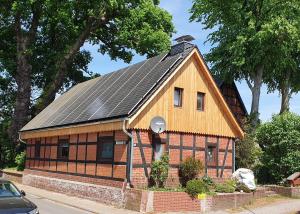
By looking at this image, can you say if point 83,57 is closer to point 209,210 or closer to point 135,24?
point 135,24

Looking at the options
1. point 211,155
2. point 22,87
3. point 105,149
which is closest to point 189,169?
point 211,155

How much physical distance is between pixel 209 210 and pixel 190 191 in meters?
1.20

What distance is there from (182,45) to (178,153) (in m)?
5.74

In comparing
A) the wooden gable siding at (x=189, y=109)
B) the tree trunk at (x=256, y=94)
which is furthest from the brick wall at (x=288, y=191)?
the tree trunk at (x=256, y=94)

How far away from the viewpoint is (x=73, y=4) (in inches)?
1572

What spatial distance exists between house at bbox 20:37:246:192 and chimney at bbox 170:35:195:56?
5cm

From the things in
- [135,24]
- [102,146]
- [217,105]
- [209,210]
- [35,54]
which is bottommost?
[209,210]

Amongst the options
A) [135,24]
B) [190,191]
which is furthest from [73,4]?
[190,191]

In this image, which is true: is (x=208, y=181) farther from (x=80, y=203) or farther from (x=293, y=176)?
(x=80, y=203)

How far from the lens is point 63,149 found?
26922mm

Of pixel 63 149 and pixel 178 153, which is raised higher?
pixel 63 149

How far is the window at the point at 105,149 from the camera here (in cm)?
2171

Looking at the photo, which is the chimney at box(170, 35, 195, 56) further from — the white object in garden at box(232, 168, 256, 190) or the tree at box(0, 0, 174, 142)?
the tree at box(0, 0, 174, 142)

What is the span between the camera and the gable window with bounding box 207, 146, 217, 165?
23.8 metres
